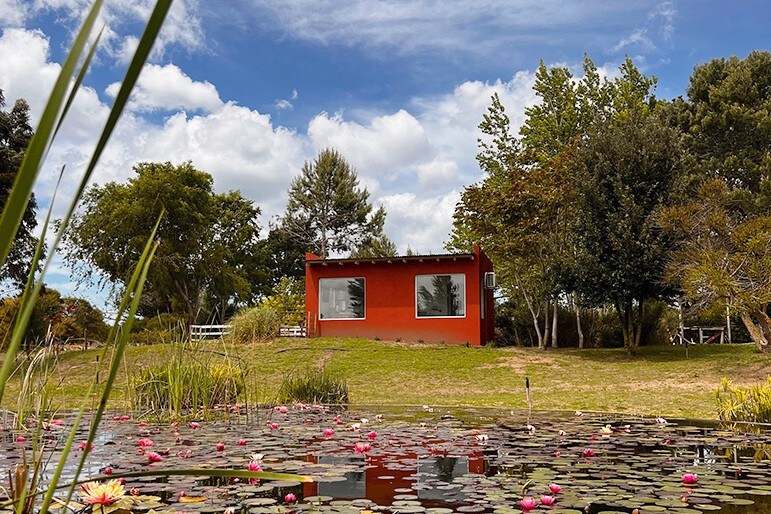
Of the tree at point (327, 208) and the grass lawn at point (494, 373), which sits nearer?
the grass lawn at point (494, 373)

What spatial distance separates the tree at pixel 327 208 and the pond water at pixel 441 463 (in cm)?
2778

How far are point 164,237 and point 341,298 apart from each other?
910cm

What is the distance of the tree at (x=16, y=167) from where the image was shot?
15750mm

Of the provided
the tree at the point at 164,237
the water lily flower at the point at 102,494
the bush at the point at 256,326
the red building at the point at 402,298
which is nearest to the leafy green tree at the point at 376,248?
the tree at the point at 164,237

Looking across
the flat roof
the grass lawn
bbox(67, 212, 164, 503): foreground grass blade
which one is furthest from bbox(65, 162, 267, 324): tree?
bbox(67, 212, 164, 503): foreground grass blade

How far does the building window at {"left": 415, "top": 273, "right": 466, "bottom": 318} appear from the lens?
17.5m

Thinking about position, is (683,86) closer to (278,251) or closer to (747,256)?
(747,256)

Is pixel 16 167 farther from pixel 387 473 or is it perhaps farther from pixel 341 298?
pixel 387 473

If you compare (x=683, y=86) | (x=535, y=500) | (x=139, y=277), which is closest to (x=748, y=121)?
(x=683, y=86)

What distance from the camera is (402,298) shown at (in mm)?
17781

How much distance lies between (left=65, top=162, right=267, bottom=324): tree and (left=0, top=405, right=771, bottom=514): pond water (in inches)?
706

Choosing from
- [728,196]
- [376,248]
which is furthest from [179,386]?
[376,248]

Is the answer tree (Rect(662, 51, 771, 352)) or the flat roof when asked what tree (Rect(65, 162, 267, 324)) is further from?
tree (Rect(662, 51, 771, 352))

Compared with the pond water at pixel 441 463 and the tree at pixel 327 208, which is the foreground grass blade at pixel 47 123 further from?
the tree at pixel 327 208
